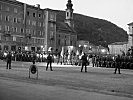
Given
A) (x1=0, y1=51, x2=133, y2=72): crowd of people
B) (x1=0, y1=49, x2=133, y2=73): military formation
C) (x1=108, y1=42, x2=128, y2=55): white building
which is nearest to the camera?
(x1=0, y1=49, x2=133, y2=73): military formation

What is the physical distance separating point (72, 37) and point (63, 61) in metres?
69.0

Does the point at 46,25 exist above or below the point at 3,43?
above

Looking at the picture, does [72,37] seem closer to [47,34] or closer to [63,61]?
[47,34]

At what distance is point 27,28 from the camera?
8719cm

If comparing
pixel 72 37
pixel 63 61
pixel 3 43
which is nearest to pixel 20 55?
pixel 63 61

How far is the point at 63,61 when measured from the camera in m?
44.2

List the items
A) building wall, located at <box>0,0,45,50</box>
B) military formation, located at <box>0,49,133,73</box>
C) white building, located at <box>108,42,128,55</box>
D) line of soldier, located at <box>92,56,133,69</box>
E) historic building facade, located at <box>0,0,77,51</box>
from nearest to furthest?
military formation, located at <box>0,49,133,73</box>, line of soldier, located at <box>92,56,133,69</box>, building wall, located at <box>0,0,45,50</box>, historic building facade, located at <box>0,0,77,51</box>, white building, located at <box>108,42,128,55</box>

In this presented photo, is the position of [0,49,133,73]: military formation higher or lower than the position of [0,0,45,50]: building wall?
lower

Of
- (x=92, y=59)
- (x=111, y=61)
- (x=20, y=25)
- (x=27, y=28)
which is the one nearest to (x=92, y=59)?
(x=92, y=59)

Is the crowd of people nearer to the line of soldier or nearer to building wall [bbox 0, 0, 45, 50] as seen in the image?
the line of soldier

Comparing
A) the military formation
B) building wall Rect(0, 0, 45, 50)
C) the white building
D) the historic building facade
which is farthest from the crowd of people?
the white building

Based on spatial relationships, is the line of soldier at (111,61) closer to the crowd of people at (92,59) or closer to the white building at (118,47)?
the crowd of people at (92,59)

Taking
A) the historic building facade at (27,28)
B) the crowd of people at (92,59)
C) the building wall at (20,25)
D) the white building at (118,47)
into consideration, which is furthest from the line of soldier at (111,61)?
the white building at (118,47)

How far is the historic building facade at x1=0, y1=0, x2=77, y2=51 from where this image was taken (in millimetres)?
79488
